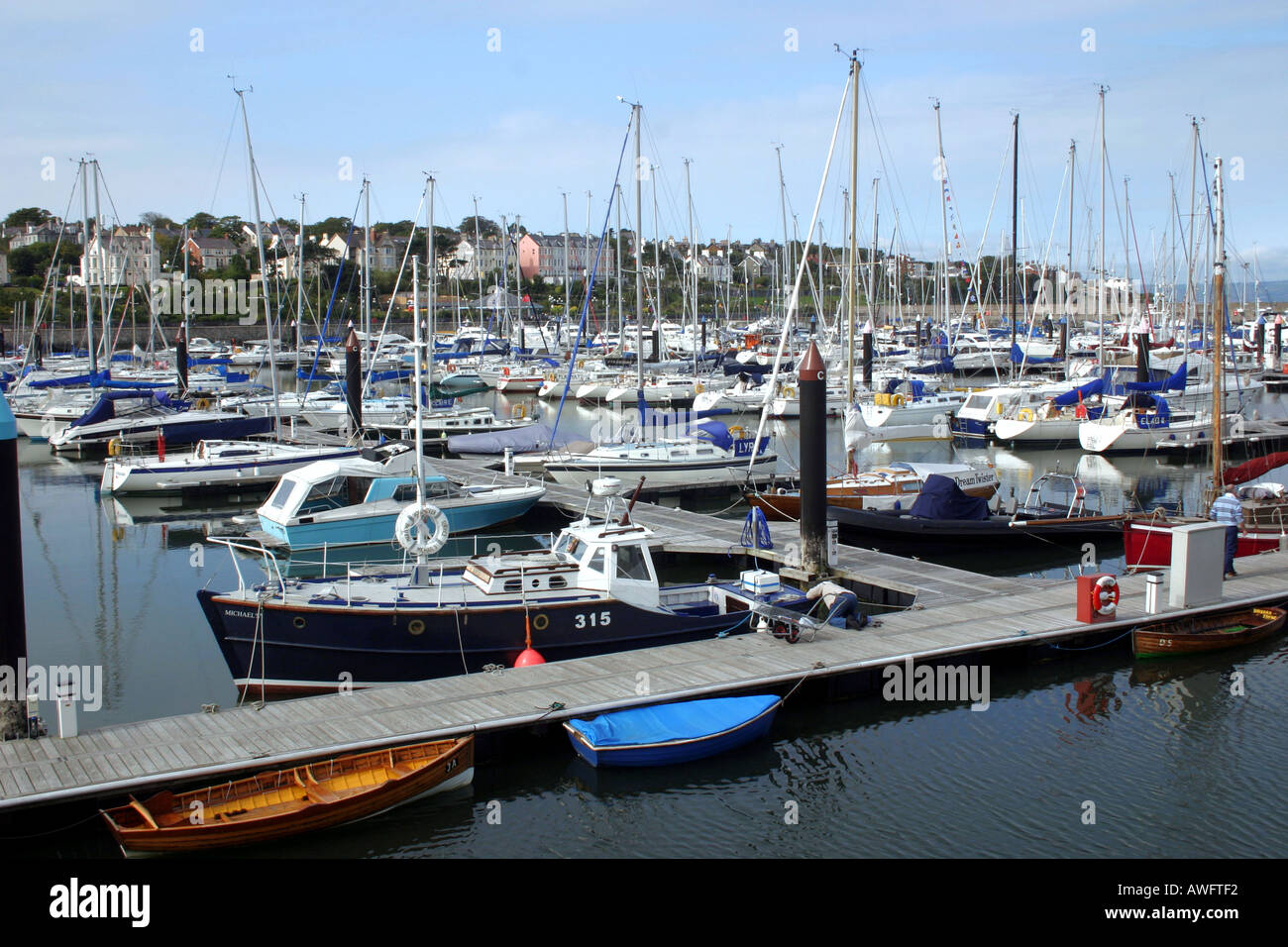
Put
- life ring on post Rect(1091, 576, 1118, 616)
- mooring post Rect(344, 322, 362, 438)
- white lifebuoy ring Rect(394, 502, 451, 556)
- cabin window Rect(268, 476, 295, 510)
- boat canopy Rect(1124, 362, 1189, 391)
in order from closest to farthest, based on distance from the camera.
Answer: life ring on post Rect(1091, 576, 1118, 616)
white lifebuoy ring Rect(394, 502, 451, 556)
cabin window Rect(268, 476, 295, 510)
mooring post Rect(344, 322, 362, 438)
boat canopy Rect(1124, 362, 1189, 391)

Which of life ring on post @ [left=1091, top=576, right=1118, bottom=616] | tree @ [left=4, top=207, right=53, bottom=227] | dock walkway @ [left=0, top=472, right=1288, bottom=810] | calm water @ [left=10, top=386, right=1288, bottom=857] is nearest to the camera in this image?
dock walkway @ [left=0, top=472, right=1288, bottom=810]

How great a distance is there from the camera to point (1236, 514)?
22.5 metres

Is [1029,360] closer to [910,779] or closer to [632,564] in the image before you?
[632,564]

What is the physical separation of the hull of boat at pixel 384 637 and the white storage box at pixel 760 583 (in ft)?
8.82

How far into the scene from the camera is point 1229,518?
74.0 ft

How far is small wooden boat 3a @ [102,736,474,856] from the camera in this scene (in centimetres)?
1212

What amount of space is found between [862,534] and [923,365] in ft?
159

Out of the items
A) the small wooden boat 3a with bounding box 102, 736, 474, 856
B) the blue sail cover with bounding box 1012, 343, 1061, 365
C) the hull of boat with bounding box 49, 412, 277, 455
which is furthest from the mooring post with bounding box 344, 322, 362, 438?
the blue sail cover with bounding box 1012, 343, 1061, 365

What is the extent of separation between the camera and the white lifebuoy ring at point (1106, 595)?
60.7 feet

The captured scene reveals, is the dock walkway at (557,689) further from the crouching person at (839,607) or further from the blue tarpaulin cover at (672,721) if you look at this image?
the crouching person at (839,607)

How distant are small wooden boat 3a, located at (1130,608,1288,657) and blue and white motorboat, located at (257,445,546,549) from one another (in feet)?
52.6

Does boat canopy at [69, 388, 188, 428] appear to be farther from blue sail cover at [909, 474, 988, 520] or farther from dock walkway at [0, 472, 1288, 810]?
dock walkway at [0, 472, 1288, 810]
